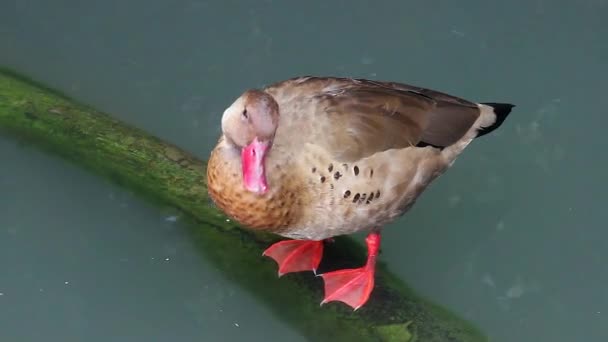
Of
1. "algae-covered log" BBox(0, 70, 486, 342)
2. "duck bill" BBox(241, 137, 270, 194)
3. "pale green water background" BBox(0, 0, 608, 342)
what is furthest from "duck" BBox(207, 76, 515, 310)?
"pale green water background" BBox(0, 0, 608, 342)

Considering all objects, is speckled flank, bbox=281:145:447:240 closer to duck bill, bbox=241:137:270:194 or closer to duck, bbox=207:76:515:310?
duck, bbox=207:76:515:310

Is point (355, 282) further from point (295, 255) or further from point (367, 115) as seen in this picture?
point (367, 115)

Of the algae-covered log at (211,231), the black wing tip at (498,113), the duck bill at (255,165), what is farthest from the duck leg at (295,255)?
the black wing tip at (498,113)

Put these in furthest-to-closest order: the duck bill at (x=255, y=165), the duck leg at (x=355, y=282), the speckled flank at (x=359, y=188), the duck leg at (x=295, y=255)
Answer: the duck leg at (x=295, y=255)
the duck leg at (x=355, y=282)
the speckled flank at (x=359, y=188)
the duck bill at (x=255, y=165)

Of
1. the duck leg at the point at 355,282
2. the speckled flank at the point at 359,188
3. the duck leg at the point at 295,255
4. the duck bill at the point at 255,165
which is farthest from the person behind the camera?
the duck leg at the point at 295,255

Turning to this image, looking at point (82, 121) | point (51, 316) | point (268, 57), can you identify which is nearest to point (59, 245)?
point (51, 316)

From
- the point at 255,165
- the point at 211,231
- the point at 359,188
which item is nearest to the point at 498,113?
the point at 359,188

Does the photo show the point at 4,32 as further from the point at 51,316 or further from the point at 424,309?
the point at 424,309

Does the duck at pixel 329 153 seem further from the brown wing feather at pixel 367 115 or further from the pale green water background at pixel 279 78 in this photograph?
the pale green water background at pixel 279 78

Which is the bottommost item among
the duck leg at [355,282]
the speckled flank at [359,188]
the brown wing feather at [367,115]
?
the duck leg at [355,282]
